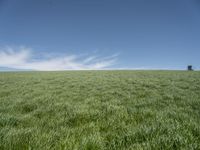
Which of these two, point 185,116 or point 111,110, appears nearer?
point 185,116

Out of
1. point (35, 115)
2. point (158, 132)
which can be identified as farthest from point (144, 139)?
point (35, 115)

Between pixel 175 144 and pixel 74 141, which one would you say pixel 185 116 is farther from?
pixel 74 141

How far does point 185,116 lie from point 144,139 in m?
2.43

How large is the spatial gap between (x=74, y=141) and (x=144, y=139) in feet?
4.76

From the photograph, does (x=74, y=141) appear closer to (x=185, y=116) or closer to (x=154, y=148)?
(x=154, y=148)

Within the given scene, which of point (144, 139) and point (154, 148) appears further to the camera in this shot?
point (144, 139)

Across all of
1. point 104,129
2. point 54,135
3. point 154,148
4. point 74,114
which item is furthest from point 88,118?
point 154,148

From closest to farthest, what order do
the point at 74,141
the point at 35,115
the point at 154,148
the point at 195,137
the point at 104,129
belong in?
1. the point at 154,148
2. the point at 74,141
3. the point at 195,137
4. the point at 104,129
5. the point at 35,115

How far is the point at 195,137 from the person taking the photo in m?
3.75

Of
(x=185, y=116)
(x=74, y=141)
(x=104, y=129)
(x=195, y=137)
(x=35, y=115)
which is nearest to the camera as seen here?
(x=74, y=141)

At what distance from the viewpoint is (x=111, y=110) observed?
631cm

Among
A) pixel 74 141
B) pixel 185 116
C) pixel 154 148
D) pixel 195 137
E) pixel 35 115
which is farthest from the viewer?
pixel 35 115

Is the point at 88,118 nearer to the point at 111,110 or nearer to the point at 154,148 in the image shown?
the point at 111,110

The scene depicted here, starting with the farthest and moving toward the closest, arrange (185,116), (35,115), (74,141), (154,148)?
(35,115) → (185,116) → (74,141) → (154,148)
